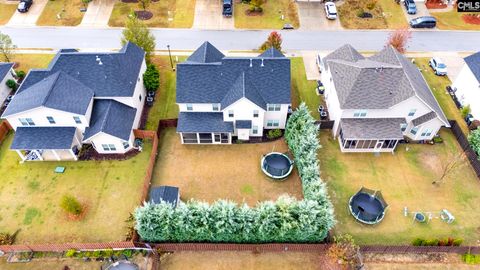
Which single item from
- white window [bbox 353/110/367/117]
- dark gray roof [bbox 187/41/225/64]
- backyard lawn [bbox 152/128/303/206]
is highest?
dark gray roof [bbox 187/41/225/64]

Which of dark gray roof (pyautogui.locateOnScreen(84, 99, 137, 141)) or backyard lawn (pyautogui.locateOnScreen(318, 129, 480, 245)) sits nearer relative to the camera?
backyard lawn (pyautogui.locateOnScreen(318, 129, 480, 245))

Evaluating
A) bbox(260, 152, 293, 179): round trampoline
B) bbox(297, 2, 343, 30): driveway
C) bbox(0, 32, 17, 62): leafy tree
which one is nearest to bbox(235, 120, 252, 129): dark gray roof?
bbox(260, 152, 293, 179): round trampoline

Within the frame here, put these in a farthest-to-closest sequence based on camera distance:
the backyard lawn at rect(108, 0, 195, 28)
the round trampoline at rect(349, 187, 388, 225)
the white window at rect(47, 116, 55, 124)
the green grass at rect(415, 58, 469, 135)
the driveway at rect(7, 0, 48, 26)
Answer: the backyard lawn at rect(108, 0, 195, 28)
the driveway at rect(7, 0, 48, 26)
the green grass at rect(415, 58, 469, 135)
the white window at rect(47, 116, 55, 124)
the round trampoline at rect(349, 187, 388, 225)

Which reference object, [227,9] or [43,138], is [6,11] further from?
[227,9]

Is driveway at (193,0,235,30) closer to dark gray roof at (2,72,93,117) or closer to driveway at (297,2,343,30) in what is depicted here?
driveway at (297,2,343,30)

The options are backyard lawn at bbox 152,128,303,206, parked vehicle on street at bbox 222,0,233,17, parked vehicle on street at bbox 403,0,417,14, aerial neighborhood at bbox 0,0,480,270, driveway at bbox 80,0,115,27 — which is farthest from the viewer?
parked vehicle on street at bbox 403,0,417,14

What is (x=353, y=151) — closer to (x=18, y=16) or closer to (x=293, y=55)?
(x=293, y=55)

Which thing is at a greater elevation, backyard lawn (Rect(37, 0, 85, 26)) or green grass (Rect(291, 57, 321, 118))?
backyard lawn (Rect(37, 0, 85, 26))
